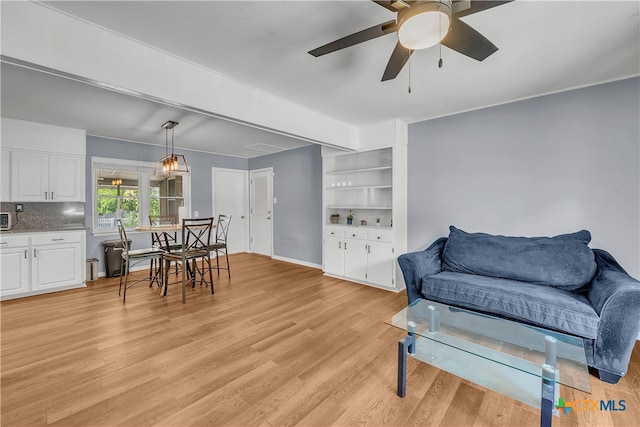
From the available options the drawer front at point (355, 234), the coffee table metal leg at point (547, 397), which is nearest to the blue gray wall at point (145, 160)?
the drawer front at point (355, 234)

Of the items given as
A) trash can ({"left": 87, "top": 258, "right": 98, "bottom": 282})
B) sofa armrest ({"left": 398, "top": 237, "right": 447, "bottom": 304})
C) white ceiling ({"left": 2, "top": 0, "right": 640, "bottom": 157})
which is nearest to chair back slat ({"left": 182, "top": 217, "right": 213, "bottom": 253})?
white ceiling ({"left": 2, "top": 0, "right": 640, "bottom": 157})

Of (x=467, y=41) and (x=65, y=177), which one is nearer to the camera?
(x=467, y=41)

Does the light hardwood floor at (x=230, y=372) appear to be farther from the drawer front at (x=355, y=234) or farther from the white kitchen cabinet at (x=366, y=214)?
the drawer front at (x=355, y=234)

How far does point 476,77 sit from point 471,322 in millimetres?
2263

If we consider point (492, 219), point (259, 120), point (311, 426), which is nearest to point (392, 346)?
point (311, 426)

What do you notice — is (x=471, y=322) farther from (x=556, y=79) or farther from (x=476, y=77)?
(x=556, y=79)

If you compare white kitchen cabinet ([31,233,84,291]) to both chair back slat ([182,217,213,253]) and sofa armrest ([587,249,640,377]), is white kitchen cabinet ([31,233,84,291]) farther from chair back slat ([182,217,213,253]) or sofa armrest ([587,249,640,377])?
sofa armrest ([587,249,640,377])

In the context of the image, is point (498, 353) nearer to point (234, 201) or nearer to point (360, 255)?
point (360, 255)

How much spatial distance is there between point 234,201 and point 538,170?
5791 millimetres

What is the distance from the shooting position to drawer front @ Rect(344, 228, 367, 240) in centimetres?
429

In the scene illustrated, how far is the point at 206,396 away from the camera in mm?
1838

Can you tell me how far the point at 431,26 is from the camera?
1416 mm

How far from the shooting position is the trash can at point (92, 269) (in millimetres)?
4453

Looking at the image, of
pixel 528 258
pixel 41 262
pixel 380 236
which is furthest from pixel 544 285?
pixel 41 262
